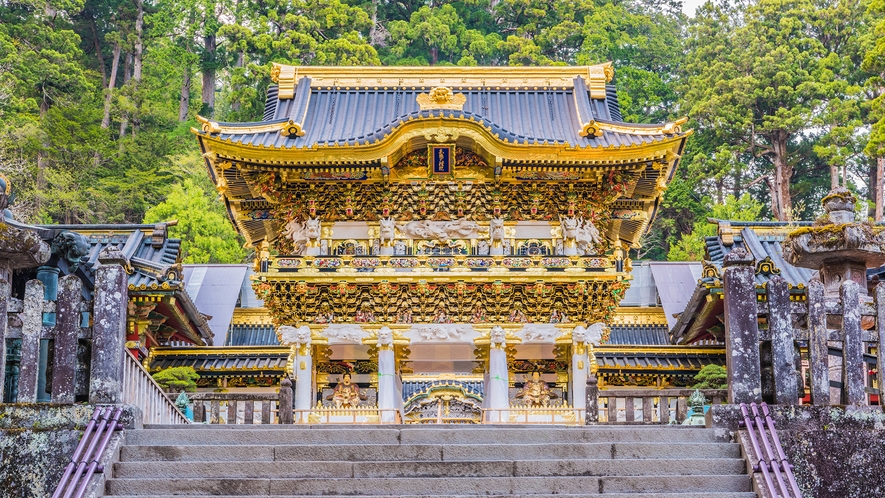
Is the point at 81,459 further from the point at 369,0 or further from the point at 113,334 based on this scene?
the point at 369,0

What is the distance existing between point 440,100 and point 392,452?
1138 centimetres

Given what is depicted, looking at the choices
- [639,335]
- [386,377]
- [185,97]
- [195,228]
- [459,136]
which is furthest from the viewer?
[185,97]

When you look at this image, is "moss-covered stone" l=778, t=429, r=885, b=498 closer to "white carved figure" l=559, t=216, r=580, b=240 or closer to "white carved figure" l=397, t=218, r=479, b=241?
"white carved figure" l=559, t=216, r=580, b=240

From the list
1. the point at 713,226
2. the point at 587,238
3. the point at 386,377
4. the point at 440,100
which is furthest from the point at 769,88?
the point at 386,377

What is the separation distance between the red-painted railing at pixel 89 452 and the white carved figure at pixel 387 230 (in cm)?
1123

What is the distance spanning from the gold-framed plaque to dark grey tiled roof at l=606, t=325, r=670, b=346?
8.05 meters

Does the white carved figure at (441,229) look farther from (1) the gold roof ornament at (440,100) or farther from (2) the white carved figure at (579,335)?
(2) the white carved figure at (579,335)

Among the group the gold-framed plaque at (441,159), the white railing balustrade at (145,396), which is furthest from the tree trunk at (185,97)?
the white railing balustrade at (145,396)

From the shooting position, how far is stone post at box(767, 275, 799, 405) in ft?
38.1

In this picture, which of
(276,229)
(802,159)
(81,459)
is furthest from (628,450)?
(802,159)

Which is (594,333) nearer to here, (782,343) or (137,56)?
(782,343)

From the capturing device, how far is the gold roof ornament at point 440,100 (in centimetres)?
2131

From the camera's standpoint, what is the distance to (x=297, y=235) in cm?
2277

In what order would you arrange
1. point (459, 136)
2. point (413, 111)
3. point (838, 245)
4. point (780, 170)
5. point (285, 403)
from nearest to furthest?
point (838, 245), point (285, 403), point (459, 136), point (413, 111), point (780, 170)
